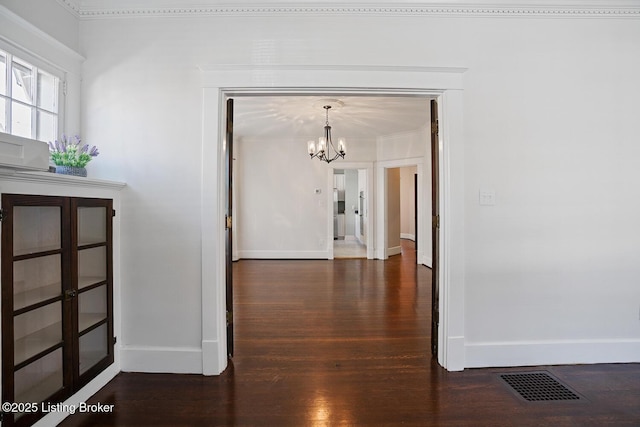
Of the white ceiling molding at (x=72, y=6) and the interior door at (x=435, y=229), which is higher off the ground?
the white ceiling molding at (x=72, y=6)

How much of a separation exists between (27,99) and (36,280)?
1207mm

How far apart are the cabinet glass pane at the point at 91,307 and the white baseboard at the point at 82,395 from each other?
36 cm

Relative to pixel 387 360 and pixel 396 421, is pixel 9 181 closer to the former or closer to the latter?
pixel 396 421

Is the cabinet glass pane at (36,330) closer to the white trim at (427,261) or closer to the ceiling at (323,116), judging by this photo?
the ceiling at (323,116)

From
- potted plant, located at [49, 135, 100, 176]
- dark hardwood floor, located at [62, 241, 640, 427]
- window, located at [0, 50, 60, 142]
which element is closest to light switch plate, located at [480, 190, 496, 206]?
dark hardwood floor, located at [62, 241, 640, 427]

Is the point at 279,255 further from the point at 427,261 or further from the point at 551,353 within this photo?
the point at 551,353

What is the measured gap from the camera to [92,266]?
6.75ft

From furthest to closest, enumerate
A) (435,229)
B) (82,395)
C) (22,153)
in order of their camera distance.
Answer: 1. (435,229)
2. (82,395)
3. (22,153)

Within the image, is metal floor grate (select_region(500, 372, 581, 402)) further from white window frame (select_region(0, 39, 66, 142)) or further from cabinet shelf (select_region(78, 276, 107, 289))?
white window frame (select_region(0, 39, 66, 142))

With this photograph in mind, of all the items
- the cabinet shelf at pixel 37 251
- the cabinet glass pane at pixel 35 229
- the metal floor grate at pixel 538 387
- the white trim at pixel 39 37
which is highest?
the white trim at pixel 39 37

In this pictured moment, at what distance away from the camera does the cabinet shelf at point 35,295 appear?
1.55 meters

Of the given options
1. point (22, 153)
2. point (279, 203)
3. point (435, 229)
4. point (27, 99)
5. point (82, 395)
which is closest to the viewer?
point (22, 153)

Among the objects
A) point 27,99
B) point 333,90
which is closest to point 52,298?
point 27,99

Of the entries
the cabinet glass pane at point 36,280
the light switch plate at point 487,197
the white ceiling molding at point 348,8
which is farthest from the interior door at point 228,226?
the light switch plate at point 487,197
